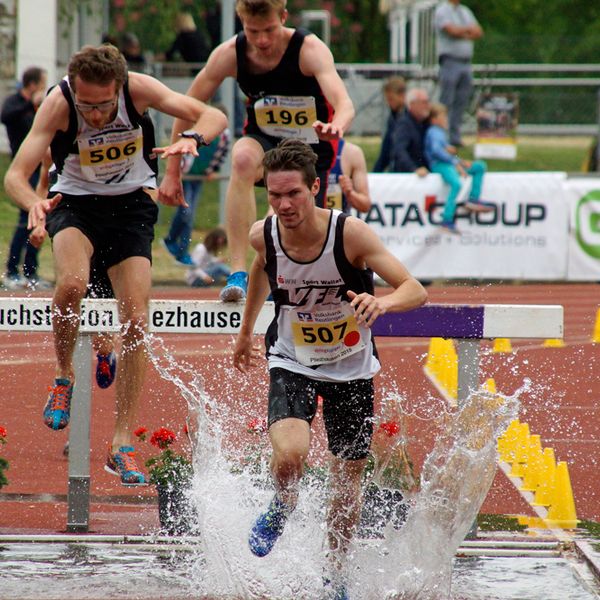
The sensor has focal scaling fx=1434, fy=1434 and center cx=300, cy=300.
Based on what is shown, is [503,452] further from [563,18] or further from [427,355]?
[563,18]

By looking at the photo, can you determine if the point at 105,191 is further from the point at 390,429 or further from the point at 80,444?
the point at 390,429

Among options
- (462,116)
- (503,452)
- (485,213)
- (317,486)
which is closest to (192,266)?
(485,213)

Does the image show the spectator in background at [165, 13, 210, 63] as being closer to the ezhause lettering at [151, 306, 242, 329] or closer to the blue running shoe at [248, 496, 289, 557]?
the ezhause lettering at [151, 306, 242, 329]

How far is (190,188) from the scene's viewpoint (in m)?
17.9

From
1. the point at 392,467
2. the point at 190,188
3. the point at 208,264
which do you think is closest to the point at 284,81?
the point at 392,467

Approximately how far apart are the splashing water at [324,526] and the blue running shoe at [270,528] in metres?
0.32

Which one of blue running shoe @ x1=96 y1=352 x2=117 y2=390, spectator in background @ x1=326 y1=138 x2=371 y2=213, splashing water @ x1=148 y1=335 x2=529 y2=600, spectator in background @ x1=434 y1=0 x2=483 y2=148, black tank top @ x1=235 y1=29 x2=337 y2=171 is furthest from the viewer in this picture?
spectator in background @ x1=434 y1=0 x2=483 y2=148

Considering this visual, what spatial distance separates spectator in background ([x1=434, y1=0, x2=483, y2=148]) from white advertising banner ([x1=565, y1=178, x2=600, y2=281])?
Answer: 345 centimetres

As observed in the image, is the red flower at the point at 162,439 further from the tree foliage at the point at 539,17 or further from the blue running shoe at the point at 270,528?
the tree foliage at the point at 539,17

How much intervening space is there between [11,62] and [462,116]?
825 centimetres

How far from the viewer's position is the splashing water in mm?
6539

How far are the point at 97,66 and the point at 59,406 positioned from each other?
5.88 feet

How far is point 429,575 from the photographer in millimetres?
6520

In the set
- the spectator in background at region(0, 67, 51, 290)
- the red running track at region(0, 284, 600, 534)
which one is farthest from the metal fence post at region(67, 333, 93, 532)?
the spectator in background at region(0, 67, 51, 290)
